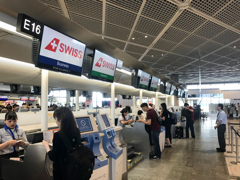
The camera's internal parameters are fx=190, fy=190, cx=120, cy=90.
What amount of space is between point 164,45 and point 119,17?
10.7 ft

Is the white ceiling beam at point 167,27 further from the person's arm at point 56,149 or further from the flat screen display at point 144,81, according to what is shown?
the person's arm at point 56,149

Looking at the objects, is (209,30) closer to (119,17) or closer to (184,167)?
(119,17)

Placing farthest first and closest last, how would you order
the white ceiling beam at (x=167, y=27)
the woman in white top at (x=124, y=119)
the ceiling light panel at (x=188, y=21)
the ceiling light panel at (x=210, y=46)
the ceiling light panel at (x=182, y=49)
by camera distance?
the ceiling light panel at (x=182, y=49), the ceiling light panel at (x=210, y=46), the woman in white top at (x=124, y=119), the ceiling light panel at (x=188, y=21), the white ceiling beam at (x=167, y=27)

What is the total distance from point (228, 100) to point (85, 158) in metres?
27.3

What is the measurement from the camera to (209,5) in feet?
15.5

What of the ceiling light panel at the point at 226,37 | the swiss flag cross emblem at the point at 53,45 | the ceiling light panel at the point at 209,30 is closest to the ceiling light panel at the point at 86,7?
the swiss flag cross emblem at the point at 53,45

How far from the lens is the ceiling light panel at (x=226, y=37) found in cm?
666

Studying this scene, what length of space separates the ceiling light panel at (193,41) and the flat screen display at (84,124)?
5507 millimetres

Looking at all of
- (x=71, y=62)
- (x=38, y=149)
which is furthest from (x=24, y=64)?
(x=38, y=149)

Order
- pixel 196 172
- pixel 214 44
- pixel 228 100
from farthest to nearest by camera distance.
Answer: pixel 228 100 < pixel 214 44 < pixel 196 172

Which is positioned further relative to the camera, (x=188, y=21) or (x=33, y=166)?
(x=188, y=21)

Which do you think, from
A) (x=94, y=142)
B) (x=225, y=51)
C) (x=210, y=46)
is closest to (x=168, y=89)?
(x=225, y=51)

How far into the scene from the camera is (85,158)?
6.09 ft

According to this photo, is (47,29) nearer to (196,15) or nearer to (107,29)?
(107,29)
